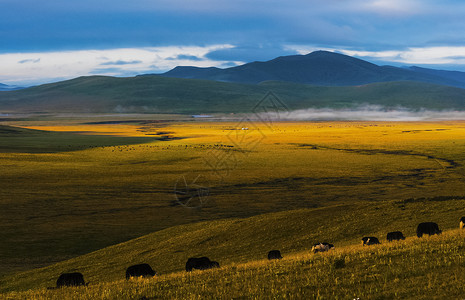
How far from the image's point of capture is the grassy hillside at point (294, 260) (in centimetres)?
1246

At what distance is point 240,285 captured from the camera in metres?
13.4

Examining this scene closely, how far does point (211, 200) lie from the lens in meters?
47.9

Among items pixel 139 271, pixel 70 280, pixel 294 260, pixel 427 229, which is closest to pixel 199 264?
pixel 139 271

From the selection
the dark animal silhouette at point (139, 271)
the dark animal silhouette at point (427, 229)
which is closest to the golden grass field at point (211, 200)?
the dark animal silhouette at point (139, 271)

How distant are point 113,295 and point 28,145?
289ft

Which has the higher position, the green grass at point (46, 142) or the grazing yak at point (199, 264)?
the grazing yak at point (199, 264)

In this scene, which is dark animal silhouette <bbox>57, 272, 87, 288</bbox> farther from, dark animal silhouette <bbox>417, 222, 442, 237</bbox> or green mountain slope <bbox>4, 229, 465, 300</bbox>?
dark animal silhouette <bbox>417, 222, 442, 237</bbox>

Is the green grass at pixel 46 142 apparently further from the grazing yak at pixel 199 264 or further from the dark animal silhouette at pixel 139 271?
the grazing yak at pixel 199 264

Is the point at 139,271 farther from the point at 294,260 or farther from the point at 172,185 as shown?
the point at 172,185

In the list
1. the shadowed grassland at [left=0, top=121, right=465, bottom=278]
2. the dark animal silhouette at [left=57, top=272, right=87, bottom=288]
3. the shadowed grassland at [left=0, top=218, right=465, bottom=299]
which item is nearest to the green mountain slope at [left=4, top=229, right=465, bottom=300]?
the shadowed grassland at [left=0, top=218, right=465, bottom=299]

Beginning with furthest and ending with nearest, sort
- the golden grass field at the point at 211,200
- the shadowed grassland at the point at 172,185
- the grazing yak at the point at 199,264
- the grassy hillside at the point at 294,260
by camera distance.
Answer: the shadowed grassland at the point at 172,185 < the golden grass field at the point at 211,200 < the grazing yak at the point at 199,264 < the grassy hillside at the point at 294,260

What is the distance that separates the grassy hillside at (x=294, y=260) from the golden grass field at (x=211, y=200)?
0.37 ft

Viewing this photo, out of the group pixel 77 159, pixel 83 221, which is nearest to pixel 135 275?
pixel 83 221

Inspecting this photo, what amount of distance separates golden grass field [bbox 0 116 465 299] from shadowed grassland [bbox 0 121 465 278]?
0.14m
